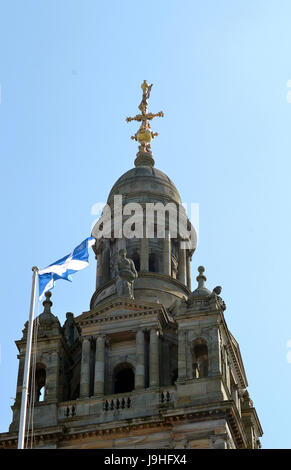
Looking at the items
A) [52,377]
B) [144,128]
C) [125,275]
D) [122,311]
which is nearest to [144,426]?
[52,377]

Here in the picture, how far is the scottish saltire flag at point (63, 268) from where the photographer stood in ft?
137

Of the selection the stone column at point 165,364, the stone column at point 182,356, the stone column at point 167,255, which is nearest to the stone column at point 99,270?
the stone column at point 167,255

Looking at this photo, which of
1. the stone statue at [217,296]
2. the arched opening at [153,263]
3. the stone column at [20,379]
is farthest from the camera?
the arched opening at [153,263]

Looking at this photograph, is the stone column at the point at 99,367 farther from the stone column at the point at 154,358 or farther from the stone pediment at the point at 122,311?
the stone column at the point at 154,358

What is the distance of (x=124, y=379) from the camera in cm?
5566

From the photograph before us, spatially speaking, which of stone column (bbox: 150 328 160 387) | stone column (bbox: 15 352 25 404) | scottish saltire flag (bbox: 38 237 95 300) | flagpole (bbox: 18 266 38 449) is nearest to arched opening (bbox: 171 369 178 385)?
stone column (bbox: 150 328 160 387)

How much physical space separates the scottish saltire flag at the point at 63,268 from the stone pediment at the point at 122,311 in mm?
11041

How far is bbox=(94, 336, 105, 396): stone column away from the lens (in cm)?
5262

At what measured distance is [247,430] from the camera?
56.7 metres

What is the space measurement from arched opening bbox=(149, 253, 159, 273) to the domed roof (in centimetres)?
353

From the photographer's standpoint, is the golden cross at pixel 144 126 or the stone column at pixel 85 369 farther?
the golden cross at pixel 144 126

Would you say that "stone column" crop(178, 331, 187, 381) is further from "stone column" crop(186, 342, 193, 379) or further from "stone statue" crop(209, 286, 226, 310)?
"stone statue" crop(209, 286, 226, 310)

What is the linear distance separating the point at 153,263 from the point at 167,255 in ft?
2.77
